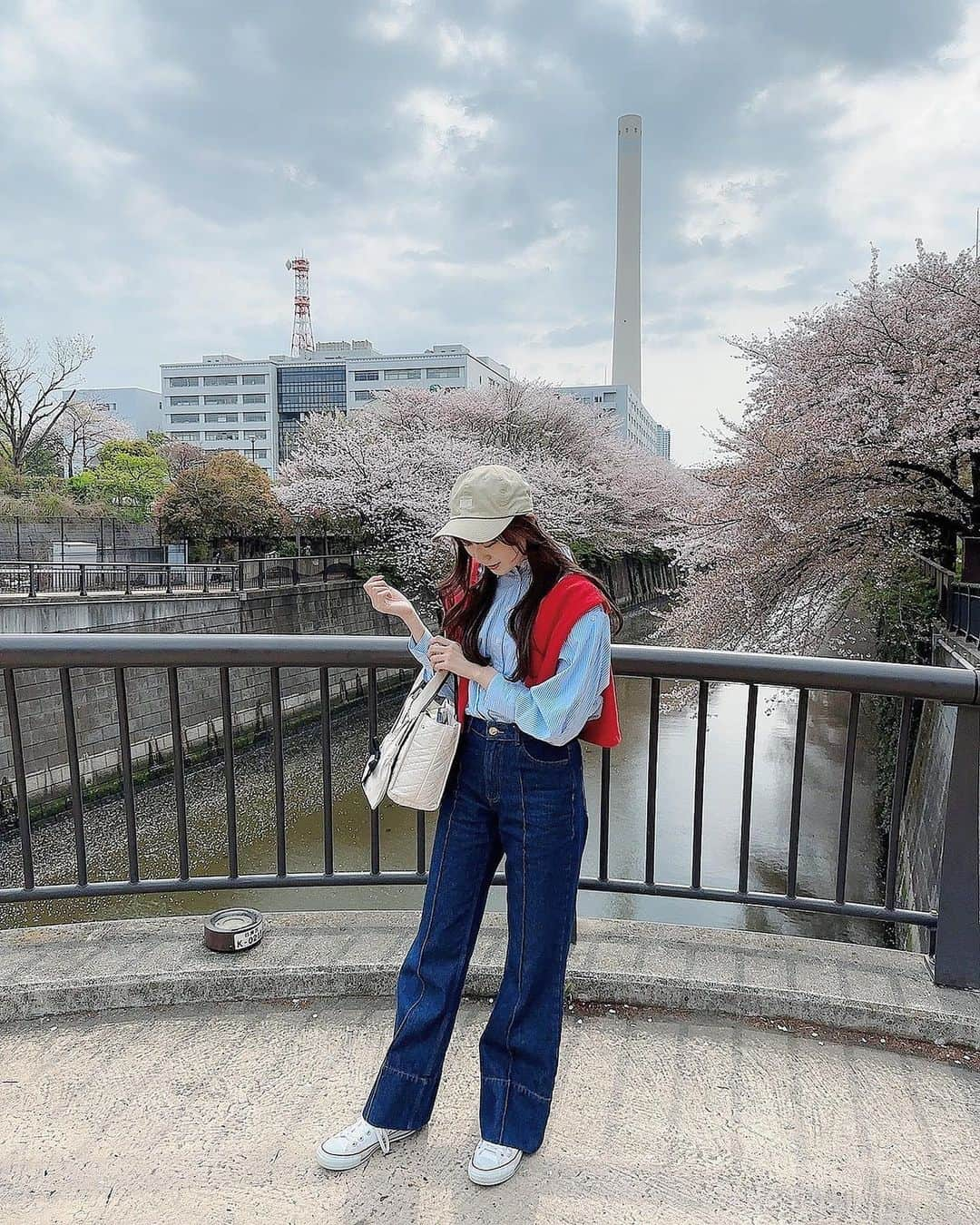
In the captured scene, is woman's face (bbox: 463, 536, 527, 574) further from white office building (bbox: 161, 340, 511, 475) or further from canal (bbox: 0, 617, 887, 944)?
white office building (bbox: 161, 340, 511, 475)

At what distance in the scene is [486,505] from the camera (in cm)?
154

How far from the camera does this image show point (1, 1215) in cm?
149

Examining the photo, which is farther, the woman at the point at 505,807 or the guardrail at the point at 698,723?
the guardrail at the point at 698,723

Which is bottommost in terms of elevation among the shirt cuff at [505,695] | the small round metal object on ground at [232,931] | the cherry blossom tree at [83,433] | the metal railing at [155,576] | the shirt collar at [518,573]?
the metal railing at [155,576]

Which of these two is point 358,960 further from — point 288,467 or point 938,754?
point 288,467

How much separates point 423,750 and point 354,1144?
784mm

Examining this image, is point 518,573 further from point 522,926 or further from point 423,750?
point 522,926

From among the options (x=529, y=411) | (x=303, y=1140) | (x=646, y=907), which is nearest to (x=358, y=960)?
(x=303, y=1140)

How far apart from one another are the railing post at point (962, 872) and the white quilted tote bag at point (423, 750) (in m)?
1.40

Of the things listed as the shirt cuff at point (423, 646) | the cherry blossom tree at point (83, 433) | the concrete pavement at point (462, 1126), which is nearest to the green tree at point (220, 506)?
the cherry blossom tree at point (83, 433)

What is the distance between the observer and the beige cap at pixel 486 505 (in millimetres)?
1534

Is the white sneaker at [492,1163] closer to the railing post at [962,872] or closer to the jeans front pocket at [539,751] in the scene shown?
the jeans front pocket at [539,751]

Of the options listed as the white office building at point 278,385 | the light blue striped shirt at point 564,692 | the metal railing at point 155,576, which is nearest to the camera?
the light blue striped shirt at point 564,692

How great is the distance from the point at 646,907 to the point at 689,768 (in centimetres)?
447
